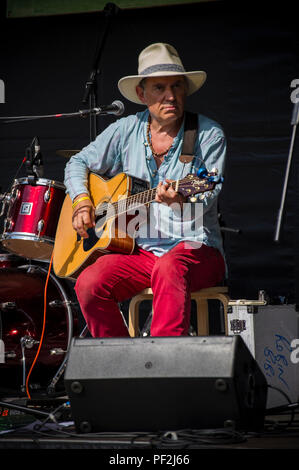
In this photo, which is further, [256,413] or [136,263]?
[136,263]

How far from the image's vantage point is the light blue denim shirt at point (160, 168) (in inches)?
119

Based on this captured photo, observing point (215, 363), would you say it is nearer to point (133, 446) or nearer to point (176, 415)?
point (176, 415)

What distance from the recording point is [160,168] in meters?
3.15

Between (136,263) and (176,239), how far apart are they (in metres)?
0.23

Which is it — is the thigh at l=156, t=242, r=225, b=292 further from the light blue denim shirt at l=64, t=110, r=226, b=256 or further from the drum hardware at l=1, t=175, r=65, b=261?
the drum hardware at l=1, t=175, r=65, b=261

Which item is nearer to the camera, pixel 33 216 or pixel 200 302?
pixel 200 302

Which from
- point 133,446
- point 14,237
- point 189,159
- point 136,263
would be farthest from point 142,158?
point 133,446

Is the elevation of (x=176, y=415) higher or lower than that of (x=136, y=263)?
lower

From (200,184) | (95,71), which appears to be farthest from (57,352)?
(95,71)

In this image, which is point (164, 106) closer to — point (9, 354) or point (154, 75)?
point (154, 75)

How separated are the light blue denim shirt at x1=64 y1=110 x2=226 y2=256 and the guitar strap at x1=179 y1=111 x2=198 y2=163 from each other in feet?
0.09

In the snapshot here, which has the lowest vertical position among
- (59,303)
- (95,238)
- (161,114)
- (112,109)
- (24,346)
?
(24,346)

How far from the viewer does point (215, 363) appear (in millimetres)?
1909

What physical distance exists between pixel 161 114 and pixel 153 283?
0.88m
